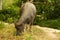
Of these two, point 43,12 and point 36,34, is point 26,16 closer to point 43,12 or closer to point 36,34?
point 36,34

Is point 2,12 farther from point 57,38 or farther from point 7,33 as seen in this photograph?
point 57,38

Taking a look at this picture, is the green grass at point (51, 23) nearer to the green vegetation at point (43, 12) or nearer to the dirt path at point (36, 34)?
the green vegetation at point (43, 12)

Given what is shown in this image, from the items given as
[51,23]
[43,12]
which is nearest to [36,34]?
[51,23]

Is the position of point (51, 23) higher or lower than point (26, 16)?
lower

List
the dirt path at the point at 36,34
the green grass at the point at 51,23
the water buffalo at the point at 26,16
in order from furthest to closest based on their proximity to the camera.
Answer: the green grass at the point at 51,23 < the dirt path at the point at 36,34 < the water buffalo at the point at 26,16

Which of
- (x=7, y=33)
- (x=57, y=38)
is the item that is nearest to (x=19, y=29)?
(x=7, y=33)

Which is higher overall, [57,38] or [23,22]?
[23,22]

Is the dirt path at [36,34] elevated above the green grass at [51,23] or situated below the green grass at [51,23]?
above

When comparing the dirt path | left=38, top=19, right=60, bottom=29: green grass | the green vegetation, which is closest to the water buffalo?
the dirt path

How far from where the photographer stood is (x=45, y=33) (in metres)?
11.0

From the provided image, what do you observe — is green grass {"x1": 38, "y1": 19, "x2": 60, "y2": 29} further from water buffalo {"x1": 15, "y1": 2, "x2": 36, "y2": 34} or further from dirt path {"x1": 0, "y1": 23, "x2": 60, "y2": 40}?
water buffalo {"x1": 15, "y1": 2, "x2": 36, "y2": 34}

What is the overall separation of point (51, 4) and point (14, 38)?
6138mm

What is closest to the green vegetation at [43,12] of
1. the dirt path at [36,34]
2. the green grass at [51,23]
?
the green grass at [51,23]

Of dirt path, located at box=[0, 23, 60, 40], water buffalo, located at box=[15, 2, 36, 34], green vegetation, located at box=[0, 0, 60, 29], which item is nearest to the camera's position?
water buffalo, located at box=[15, 2, 36, 34]
